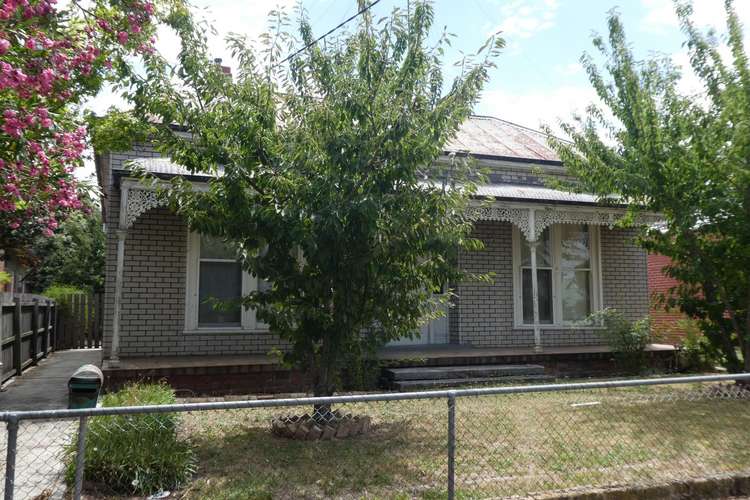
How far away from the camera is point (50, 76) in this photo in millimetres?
5172

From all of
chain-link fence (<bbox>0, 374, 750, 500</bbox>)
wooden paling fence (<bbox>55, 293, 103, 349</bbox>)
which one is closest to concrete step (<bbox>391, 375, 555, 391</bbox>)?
chain-link fence (<bbox>0, 374, 750, 500</bbox>)

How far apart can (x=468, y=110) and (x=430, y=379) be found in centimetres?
472

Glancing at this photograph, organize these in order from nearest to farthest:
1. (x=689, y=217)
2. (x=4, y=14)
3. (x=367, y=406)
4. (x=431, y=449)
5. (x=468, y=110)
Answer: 1. (x=4, y=14)
2. (x=431, y=449)
3. (x=468, y=110)
4. (x=367, y=406)
5. (x=689, y=217)

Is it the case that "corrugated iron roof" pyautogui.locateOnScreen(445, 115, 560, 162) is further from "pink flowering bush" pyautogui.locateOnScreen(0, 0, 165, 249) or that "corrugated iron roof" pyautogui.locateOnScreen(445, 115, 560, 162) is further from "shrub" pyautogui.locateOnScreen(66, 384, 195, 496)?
"shrub" pyautogui.locateOnScreen(66, 384, 195, 496)

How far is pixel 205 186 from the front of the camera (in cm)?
899

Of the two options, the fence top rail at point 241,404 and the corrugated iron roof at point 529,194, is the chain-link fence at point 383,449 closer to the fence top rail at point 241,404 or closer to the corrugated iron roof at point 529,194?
the fence top rail at point 241,404

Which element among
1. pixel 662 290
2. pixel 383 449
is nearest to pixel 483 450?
pixel 383 449

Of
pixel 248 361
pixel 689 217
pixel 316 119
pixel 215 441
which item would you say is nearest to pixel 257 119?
pixel 316 119

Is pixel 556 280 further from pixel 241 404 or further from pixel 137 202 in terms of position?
pixel 241 404

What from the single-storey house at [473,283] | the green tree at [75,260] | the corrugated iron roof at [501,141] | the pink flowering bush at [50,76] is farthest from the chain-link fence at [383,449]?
the green tree at [75,260]

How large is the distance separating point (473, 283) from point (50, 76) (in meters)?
8.48

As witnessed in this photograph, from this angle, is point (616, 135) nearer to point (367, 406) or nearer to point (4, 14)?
point (367, 406)

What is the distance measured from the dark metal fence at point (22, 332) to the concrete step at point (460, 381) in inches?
227

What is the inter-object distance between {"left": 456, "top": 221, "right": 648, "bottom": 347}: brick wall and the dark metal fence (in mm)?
7693
